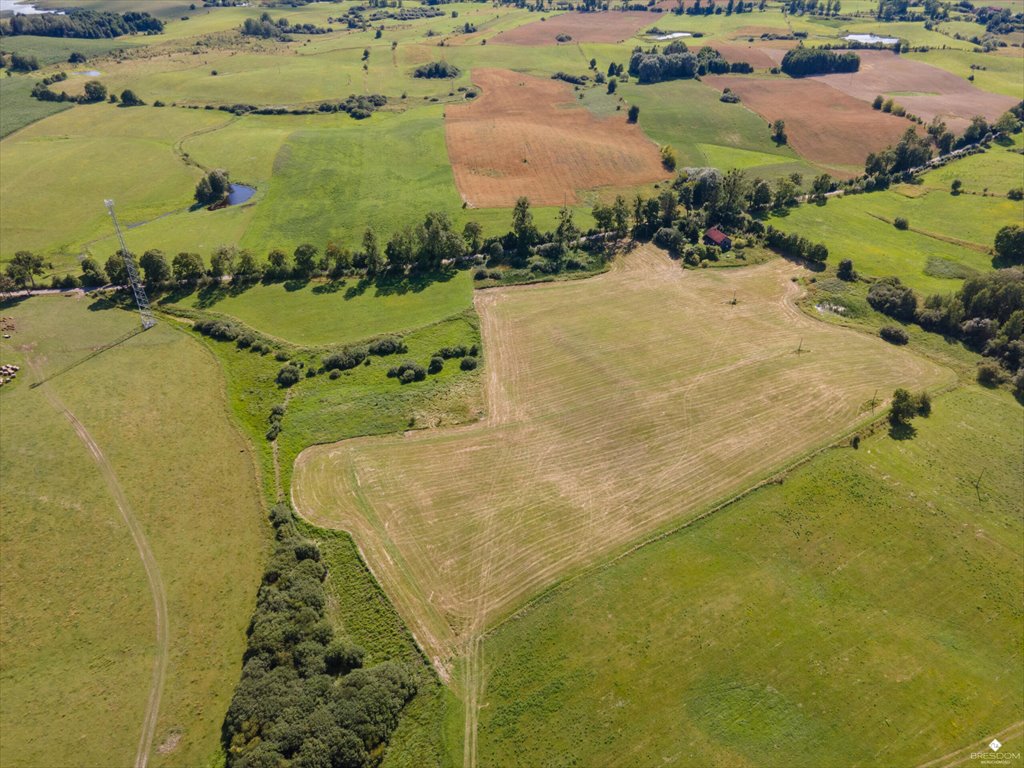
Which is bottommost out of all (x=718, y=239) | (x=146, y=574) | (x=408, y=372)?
(x=146, y=574)

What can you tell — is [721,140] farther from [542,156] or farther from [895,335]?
[895,335]

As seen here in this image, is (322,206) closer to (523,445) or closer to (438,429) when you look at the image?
(438,429)

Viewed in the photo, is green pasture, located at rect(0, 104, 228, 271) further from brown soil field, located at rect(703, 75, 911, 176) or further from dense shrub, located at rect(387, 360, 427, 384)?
brown soil field, located at rect(703, 75, 911, 176)

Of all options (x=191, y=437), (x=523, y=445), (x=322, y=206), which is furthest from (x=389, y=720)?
(x=322, y=206)

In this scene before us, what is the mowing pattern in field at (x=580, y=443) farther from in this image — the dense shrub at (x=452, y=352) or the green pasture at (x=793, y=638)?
the green pasture at (x=793, y=638)

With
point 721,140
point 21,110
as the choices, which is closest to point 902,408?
point 721,140

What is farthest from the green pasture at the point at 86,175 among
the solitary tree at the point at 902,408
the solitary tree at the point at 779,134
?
the solitary tree at the point at 779,134

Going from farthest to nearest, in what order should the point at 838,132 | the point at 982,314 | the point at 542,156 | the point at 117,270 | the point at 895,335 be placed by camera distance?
the point at 838,132
the point at 542,156
the point at 117,270
the point at 982,314
the point at 895,335
